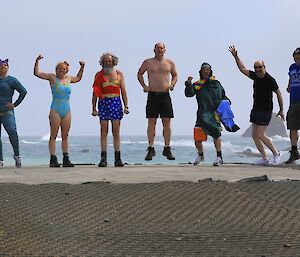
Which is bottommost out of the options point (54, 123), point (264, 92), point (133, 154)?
point (133, 154)

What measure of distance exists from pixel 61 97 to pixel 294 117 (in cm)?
340

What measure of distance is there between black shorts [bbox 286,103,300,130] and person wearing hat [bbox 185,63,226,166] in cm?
110

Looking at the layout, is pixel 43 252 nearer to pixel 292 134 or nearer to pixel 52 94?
pixel 52 94

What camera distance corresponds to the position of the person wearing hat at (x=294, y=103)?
723 cm

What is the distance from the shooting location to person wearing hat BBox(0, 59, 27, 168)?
6.61 m

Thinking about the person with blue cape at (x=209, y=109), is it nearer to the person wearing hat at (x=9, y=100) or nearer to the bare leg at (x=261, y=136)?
the bare leg at (x=261, y=136)

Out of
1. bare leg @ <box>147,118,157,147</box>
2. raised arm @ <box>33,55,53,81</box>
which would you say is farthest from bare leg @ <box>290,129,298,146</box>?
raised arm @ <box>33,55,53,81</box>

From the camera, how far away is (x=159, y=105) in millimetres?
7227

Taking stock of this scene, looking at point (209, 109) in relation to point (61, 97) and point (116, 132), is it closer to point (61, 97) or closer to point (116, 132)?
point (116, 132)

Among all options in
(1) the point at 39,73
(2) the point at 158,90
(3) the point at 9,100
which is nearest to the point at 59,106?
(1) the point at 39,73

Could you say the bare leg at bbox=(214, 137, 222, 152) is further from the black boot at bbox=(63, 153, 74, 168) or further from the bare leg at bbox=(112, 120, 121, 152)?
the black boot at bbox=(63, 153, 74, 168)

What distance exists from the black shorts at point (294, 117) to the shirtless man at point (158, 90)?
5.74 feet

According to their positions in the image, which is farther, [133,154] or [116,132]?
[133,154]

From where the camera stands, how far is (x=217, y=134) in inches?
279
